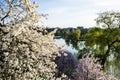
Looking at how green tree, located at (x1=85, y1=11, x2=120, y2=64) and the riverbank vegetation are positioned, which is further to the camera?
green tree, located at (x1=85, y1=11, x2=120, y2=64)

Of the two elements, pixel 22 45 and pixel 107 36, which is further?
pixel 107 36

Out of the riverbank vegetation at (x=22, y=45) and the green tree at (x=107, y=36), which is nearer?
the riverbank vegetation at (x=22, y=45)

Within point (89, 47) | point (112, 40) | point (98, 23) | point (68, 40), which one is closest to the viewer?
point (112, 40)

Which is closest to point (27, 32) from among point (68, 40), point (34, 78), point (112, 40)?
point (34, 78)

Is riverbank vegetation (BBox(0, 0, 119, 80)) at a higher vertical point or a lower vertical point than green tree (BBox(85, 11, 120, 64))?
higher

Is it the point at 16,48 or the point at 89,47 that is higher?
the point at 16,48

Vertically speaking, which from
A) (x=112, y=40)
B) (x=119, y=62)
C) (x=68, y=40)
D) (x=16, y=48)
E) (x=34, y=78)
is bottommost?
(x=68, y=40)

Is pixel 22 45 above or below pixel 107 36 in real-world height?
above

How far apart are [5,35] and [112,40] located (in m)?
41.4

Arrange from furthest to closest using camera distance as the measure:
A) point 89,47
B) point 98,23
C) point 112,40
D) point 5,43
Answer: point 89,47 < point 98,23 < point 112,40 < point 5,43

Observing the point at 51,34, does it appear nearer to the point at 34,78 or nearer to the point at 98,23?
the point at 34,78

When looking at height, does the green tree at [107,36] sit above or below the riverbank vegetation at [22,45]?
below

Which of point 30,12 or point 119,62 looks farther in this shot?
point 119,62

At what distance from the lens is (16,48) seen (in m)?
13.9
